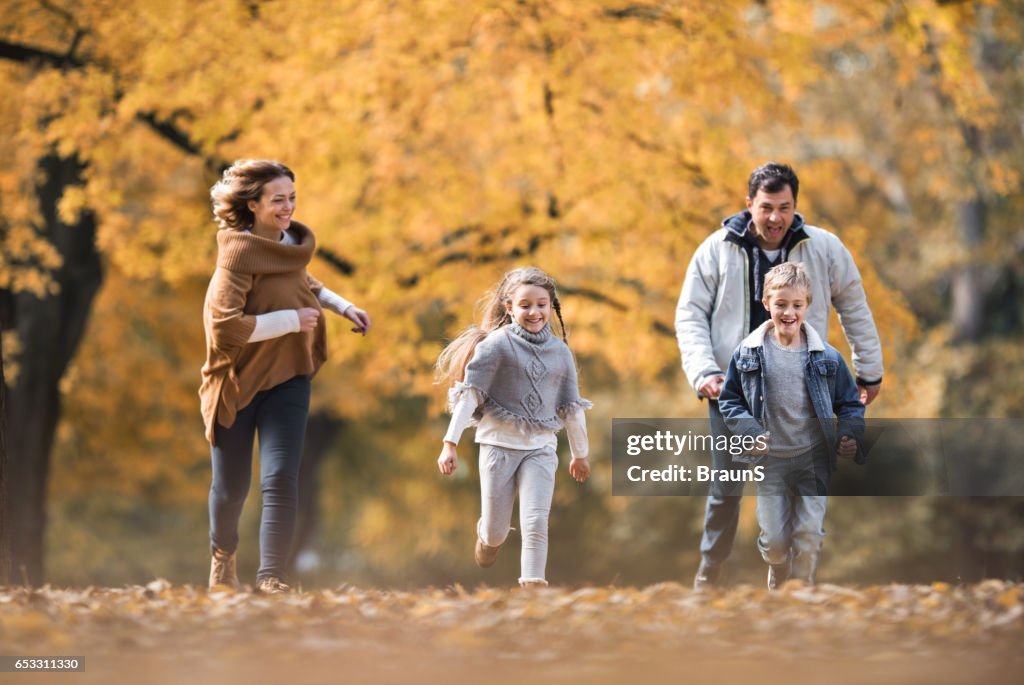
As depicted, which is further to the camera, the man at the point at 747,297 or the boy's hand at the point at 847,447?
the man at the point at 747,297

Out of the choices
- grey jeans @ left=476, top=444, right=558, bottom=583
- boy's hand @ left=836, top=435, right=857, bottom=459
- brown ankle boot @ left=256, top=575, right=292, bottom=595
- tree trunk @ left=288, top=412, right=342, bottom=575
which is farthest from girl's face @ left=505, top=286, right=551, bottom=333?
tree trunk @ left=288, top=412, right=342, bottom=575

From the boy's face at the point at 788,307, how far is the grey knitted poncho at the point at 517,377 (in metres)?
0.88

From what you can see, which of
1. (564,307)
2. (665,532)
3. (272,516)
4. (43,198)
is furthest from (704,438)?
(665,532)

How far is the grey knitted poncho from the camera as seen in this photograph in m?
5.14

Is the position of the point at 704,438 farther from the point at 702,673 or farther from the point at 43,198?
the point at 43,198

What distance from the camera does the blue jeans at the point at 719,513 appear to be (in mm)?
5328

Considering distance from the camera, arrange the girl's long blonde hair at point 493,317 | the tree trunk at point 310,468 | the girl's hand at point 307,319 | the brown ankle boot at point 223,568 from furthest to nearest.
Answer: the tree trunk at point 310,468
the brown ankle boot at point 223,568
the girl's hand at point 307,319
the girl's long blonde hair at point 493,317

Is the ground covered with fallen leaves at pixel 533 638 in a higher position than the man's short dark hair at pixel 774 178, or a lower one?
lower

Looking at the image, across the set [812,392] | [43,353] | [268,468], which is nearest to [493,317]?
[268,468]

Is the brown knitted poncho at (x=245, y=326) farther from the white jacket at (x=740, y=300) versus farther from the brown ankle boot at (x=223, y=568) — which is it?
the white jacket at (x=740, y=300)

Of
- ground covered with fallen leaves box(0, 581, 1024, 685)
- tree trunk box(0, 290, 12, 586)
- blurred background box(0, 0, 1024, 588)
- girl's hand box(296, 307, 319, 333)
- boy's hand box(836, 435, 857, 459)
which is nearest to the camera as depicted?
ground covered with fallen leaves box(0, 581, 1024, 685)

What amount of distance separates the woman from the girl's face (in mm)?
896

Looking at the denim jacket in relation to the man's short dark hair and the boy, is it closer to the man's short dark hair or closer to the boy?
the boy

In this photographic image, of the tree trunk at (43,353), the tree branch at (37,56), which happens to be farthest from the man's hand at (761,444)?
the tree trunk at (43,353)
